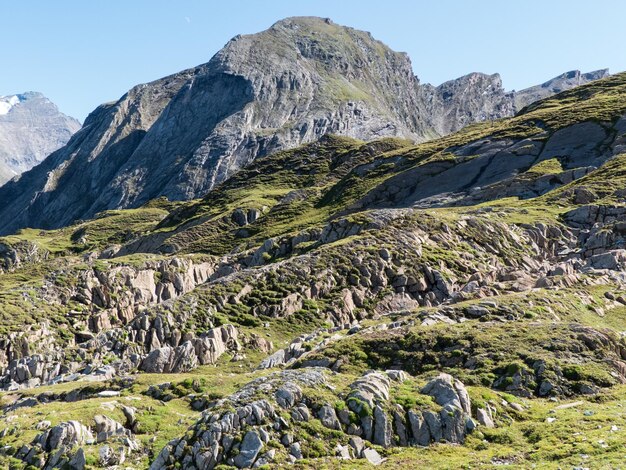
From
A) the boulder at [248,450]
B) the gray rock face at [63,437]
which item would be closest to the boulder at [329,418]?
the boulder at [248,450]

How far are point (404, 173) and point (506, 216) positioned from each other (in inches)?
2221

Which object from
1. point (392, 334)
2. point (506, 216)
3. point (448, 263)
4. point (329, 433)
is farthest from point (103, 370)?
point (506, 216)

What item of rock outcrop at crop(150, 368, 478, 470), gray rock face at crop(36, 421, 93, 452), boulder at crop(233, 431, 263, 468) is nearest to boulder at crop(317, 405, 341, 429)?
rock outcrop at crop(150, 368, 478, 470)

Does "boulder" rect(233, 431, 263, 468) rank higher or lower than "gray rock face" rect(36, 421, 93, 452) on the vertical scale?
lower

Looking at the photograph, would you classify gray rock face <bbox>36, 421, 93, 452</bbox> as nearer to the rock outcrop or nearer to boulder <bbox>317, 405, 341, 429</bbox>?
the rock outcrop

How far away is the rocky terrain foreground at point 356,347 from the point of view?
22891 mm

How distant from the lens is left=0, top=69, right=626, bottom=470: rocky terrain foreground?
22891 mm

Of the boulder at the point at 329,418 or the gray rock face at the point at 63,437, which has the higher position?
the gray rock face at the point at 63,437

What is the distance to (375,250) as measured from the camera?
60.2m

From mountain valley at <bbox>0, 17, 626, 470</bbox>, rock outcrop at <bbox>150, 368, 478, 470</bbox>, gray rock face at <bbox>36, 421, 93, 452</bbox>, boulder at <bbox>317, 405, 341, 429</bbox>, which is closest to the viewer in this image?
rock outcrop at <bbox>150, 368, 478, 470</bbox>

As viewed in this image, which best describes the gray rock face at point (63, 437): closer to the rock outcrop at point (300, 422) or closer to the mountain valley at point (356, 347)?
the mountain valley at point (356, 347)

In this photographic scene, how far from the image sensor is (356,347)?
35.7 m

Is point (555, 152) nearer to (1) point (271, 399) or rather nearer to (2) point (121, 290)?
(2) point (121, 290)

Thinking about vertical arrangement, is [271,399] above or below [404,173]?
below
